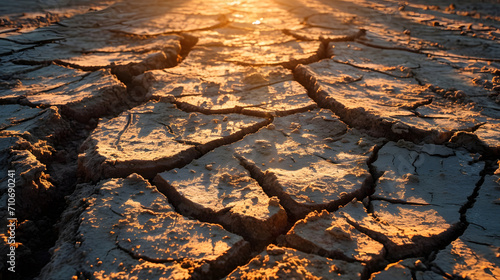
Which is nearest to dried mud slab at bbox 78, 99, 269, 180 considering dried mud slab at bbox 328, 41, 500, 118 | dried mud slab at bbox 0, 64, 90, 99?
dried mud slab at bbox 0, 64, 90, 99

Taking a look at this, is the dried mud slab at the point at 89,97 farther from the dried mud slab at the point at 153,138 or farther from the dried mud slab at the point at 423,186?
the dried mud slab at the point at 423,186

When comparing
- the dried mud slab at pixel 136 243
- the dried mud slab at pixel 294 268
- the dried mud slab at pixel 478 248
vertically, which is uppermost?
the dried mud slab at pixel 478 248

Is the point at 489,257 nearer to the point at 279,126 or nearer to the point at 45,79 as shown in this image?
the point at 279,126

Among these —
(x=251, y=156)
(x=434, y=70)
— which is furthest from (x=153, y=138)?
(x=434, y=70)

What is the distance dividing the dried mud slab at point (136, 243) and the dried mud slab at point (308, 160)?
38 cm

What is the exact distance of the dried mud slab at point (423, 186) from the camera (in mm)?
1514

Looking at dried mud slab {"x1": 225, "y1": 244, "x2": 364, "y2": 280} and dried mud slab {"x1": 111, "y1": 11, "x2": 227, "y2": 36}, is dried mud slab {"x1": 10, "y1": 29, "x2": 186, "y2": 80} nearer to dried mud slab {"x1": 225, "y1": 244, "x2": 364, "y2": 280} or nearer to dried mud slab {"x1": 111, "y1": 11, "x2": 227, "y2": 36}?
dried mud slab {"x1": 111, "y1": 11, "x2": 227, "y2": 36}

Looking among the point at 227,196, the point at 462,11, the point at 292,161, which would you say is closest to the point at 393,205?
the point at 292,161

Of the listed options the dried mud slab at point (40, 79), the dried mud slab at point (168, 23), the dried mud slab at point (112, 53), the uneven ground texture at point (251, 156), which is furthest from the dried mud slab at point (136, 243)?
the dried mud slab at point (168, 23)

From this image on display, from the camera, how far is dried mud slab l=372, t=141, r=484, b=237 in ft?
4.97

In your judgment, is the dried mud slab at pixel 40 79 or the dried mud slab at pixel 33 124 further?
the dried mud slab at pixel 40 79

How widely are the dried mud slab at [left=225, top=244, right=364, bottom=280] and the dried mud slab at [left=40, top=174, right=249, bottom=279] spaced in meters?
0.10

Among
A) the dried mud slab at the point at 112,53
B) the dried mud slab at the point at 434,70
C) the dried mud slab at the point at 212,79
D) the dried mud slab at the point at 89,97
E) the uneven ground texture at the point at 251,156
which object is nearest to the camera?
the uneven ground texture at the point at 251,156

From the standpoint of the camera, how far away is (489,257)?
1.32 m
